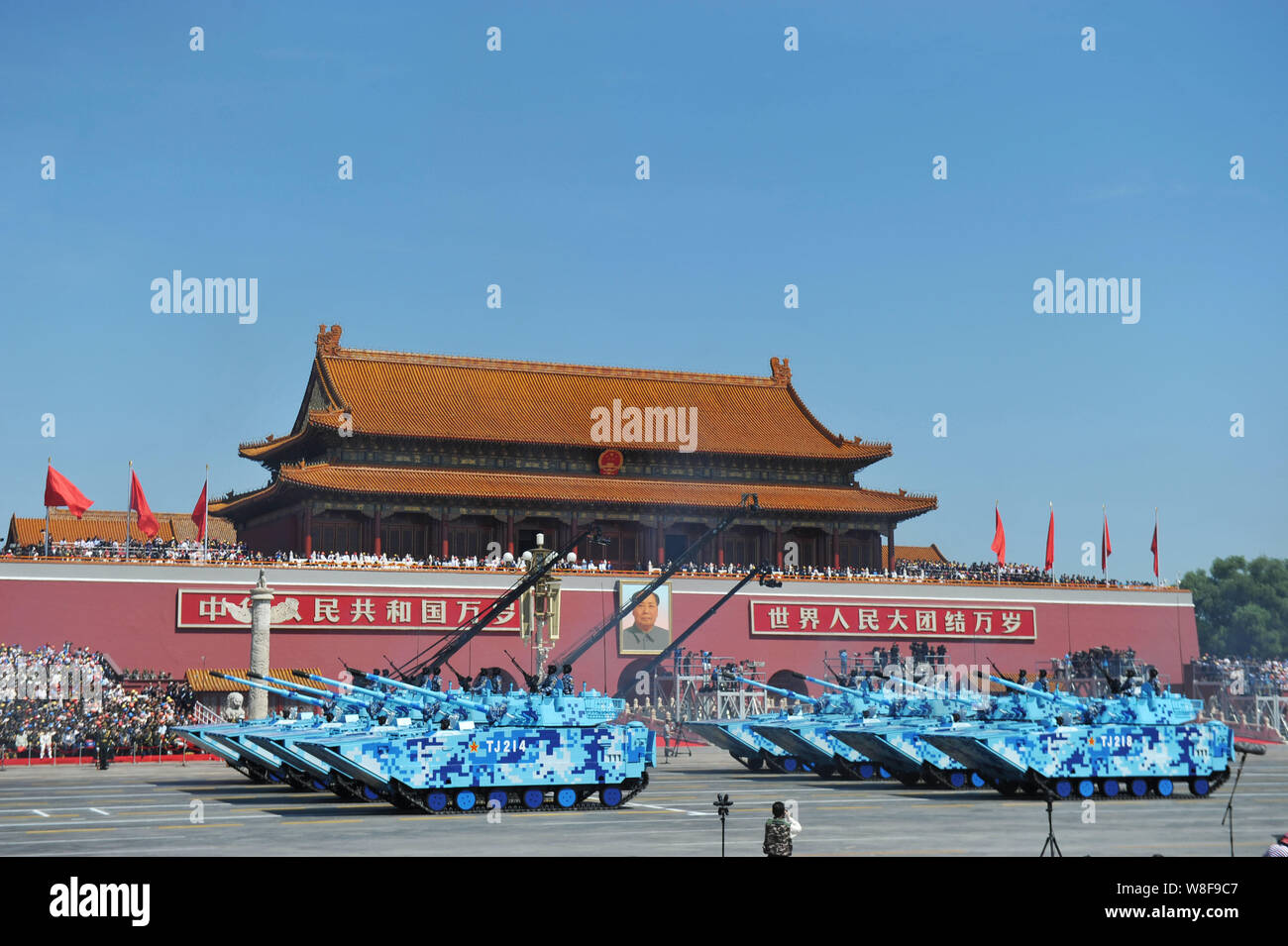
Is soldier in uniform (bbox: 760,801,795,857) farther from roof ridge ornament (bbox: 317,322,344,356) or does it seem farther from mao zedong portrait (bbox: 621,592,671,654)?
roof ridge ornament (bbox: 317,322,344,356)

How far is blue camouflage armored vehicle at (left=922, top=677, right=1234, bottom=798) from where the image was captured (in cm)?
2595

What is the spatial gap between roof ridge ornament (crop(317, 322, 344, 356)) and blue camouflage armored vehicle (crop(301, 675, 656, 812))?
31914mm

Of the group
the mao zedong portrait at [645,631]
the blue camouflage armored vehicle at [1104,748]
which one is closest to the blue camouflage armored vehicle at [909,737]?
the blue camouflage armored vehicle at [1104,748]

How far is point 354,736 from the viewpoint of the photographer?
23.7 meters

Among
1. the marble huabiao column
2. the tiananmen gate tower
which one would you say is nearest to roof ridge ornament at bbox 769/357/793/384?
the tiananmen gate tower

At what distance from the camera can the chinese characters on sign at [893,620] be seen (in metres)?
52.6

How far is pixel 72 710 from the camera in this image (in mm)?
38625

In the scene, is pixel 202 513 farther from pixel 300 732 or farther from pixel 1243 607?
pixel 1243 607

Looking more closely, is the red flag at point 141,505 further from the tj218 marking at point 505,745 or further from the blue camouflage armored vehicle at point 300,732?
the tj218 marking at point 505,745

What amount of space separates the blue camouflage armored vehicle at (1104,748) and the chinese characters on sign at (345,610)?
23.9 meters
